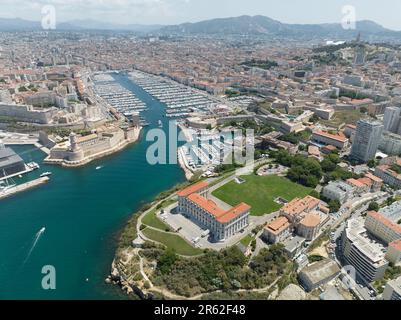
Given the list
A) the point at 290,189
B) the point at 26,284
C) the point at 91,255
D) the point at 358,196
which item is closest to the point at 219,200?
the point at 290,189

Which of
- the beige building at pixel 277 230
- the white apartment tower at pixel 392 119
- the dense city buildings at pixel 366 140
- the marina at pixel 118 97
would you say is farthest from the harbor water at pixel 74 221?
the white apartment tower at pixel 392 119

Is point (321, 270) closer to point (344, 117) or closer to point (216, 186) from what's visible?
point (216, 186)

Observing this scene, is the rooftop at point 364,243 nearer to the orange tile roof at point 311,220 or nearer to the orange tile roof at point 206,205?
the orange tile roof at point 311,220

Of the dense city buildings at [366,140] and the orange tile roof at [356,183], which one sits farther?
the dense city buildings at [366,140]

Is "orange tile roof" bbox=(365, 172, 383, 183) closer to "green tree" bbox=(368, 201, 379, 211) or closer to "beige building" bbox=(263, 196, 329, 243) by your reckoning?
"green tree" bbox=(368, 201, 379, 211)

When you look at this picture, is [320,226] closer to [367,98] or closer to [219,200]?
[219,200]

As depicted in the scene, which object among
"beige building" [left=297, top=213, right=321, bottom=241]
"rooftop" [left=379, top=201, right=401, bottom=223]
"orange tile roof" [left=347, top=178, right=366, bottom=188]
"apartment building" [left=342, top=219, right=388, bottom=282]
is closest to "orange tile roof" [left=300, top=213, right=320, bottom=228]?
"beige building" [left=297, top=213, right=321, bottom=241]
